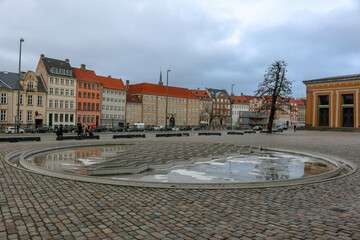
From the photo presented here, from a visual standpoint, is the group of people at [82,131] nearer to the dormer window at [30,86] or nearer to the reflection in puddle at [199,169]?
the reflection in puddle at [199,169]

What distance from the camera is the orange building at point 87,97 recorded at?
2906 inches

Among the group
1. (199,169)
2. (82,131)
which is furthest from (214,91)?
(199,169)

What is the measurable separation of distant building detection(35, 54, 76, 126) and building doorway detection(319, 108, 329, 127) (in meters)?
61.9

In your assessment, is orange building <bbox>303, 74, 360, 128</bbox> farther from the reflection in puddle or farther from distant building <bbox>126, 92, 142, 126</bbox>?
the reflection in puddle

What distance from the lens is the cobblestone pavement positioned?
4.99 meters

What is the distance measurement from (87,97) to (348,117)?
64.2 metres

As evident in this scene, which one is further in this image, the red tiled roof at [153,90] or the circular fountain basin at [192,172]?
the red tiled roof at [153,90]

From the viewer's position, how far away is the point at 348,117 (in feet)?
224

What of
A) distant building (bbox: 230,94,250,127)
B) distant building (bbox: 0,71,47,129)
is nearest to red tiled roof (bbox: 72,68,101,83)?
distant building (bbox: 0,71,47,129)

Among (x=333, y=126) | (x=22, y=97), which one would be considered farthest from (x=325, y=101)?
(x=22, y=97)

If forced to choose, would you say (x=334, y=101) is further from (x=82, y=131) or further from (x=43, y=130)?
(x=43, y=130)

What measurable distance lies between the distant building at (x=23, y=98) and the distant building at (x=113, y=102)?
58.4 ft

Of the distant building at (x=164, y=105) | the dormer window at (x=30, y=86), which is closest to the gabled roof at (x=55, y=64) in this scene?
the dormer window at (x=30, y=86)

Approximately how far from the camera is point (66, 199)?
22.2 ft
